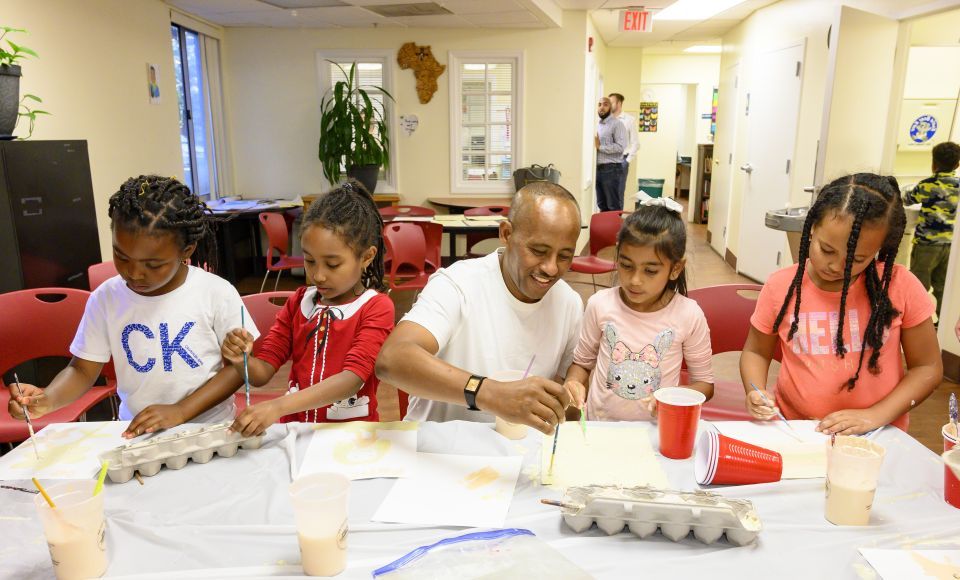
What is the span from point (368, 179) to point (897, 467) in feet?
20.6

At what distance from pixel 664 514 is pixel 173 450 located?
94 cm

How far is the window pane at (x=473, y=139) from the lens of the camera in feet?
24.3

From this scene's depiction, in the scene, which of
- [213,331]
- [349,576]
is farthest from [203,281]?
[349,576]

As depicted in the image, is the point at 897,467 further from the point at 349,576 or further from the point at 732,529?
the point at 349,576

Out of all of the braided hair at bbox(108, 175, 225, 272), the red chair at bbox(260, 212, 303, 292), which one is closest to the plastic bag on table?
the braided hair at bbox(108, 175, 225, 272)

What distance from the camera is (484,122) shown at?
24.3 feet

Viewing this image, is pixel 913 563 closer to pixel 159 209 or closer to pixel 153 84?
pixel 159 209

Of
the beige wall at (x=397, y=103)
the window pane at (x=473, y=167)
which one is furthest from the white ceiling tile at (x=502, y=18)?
the window pane at (x=473, y=167)

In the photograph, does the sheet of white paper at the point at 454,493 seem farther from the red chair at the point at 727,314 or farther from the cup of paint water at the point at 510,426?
the red chair at the point at 727,314

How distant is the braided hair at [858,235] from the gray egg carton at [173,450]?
141 cm

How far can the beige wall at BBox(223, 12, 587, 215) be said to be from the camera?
710 centimetres

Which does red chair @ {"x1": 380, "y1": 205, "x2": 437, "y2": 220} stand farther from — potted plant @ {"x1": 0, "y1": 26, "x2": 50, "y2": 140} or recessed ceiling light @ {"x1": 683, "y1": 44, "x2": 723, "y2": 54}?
recessed ceiling light @ {"x1": 683, "y1": 44, "x2": 723, "y2": 54}

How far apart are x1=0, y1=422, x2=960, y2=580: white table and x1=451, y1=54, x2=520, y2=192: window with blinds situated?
21.0ft

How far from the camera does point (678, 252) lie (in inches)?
70.4
